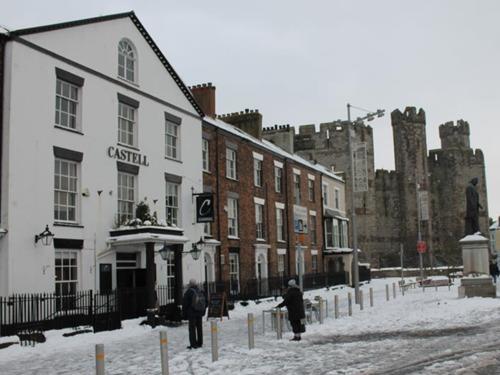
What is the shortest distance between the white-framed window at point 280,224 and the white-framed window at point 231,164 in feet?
20.6

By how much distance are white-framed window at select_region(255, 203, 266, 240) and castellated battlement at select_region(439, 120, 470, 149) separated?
52.3 m

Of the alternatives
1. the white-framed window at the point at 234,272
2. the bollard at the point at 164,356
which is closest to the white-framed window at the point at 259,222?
the white-framed window at the point at 234,272

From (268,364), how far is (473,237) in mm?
16064

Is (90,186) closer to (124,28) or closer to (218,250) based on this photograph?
(124,28)

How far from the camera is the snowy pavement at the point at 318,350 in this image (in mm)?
11492

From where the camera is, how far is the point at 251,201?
34.1 m

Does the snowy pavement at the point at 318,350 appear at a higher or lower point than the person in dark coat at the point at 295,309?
lower

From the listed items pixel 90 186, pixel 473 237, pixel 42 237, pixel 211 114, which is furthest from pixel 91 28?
pixel 473 237

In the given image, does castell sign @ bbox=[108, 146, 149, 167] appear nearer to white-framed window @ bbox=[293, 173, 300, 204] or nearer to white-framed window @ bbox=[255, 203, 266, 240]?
white-framed window @ bbox=[255, 203, 266, 240]

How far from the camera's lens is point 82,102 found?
21.3 m

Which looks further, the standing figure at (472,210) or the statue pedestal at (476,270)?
the standing figure at (472,210)

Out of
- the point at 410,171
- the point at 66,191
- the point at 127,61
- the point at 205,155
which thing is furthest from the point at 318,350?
the point at 410,171

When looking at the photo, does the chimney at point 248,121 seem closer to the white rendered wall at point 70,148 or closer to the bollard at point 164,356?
the white rendered wall at point 70,148

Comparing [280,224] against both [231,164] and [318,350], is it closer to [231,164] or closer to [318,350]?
[231,164]
